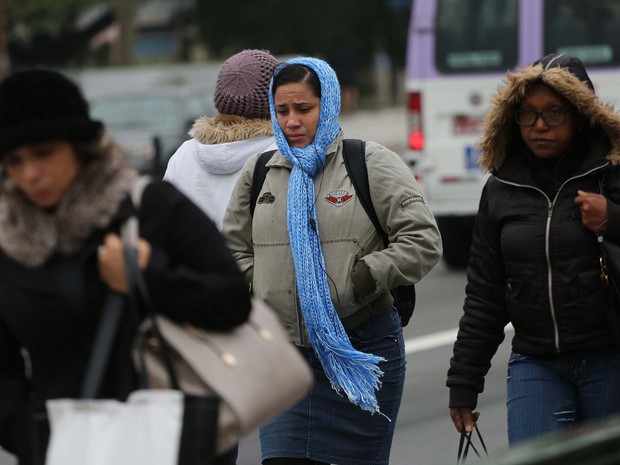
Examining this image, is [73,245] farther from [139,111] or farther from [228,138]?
[139,111]

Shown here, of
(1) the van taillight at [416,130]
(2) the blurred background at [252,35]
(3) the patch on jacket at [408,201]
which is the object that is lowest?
(2) the blurred background at [252,35]

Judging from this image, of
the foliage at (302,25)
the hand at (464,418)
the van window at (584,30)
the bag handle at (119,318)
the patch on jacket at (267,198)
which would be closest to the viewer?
the bag handle at (119,318)

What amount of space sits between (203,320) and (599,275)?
160 cm

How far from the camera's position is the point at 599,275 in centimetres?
438

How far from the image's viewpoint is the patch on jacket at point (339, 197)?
15.7 feet

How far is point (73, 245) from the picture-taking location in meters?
3.23

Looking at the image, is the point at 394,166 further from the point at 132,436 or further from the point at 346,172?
the point at 132,436

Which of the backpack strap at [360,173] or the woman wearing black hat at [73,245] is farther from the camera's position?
the backpack strap at [360,173]

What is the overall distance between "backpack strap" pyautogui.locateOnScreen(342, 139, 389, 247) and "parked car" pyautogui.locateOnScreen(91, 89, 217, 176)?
12918 mm

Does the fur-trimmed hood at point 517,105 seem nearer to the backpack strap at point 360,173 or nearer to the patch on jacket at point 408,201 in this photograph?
the patch on jacket at point 408,201

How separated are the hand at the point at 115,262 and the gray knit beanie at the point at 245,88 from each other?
2.16 m

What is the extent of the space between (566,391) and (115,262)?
1843mm

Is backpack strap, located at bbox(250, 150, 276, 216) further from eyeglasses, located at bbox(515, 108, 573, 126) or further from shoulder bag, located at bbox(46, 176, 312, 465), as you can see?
shoulder bag, located at bbox(46, 176, 312, 465)

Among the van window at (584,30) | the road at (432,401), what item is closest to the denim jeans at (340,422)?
the road at (432,401)
